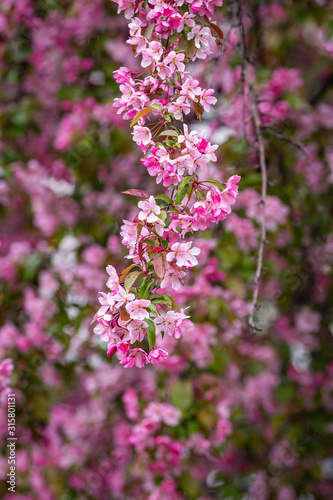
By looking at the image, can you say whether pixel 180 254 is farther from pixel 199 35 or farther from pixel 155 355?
pixel 199 35

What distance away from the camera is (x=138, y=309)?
79 cm

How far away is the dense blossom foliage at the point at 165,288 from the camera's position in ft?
6.60

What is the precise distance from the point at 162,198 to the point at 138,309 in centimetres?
19

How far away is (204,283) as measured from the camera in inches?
78.3

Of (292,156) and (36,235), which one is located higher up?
(292,156)

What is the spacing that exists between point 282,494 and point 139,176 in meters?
1.91

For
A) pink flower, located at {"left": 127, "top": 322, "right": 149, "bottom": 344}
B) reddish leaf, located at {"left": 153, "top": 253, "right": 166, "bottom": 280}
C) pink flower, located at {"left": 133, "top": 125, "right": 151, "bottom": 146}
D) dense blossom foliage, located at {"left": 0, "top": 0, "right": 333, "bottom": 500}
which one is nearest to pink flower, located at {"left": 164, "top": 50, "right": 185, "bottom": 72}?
pink flower, located at {"left": 133, "top": 125, "right": 151, "bottom": 146}

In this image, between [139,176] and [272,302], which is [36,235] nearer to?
[139,176]

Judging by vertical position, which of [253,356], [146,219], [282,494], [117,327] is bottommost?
[282,494]

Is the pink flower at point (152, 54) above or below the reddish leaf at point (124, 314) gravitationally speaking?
above

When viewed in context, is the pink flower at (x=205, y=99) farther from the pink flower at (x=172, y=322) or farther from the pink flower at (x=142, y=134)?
the pink flower at (x=172, y=322)

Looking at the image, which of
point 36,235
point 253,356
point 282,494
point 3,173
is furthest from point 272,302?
point 3,173

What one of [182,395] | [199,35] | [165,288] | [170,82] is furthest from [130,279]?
[182,395]

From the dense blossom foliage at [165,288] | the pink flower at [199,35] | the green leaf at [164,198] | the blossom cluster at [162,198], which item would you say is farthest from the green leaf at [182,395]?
the pink flower at [199,35]
